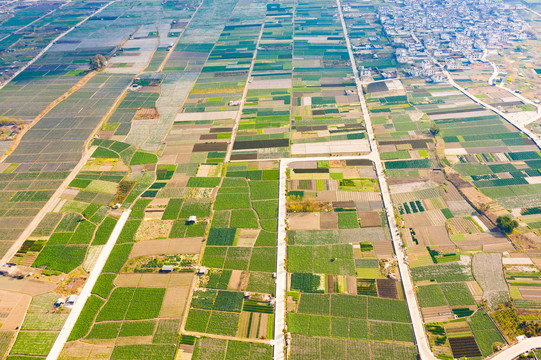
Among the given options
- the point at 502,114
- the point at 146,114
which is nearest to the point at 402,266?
the point at 502,114

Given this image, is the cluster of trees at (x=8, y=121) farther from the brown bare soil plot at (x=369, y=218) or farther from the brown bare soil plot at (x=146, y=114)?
the brown bare soil plot at (x=369, y=218)

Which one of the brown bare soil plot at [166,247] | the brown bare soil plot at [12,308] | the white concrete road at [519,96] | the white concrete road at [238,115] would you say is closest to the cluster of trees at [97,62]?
the white concrete road at [238,115]

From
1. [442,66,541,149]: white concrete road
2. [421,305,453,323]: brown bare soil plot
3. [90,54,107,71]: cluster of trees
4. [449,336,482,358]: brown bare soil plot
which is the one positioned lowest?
[449,336,482,358]: brown bare soil plot

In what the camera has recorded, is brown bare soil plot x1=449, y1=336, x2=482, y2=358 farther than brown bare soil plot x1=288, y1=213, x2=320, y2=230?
No

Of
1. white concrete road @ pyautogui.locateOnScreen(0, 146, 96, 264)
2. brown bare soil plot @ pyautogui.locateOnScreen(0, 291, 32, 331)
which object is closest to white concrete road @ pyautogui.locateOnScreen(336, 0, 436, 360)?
brown bare soil plot @ pyautogui.locateOnScreen(0, 291, 32, 331)

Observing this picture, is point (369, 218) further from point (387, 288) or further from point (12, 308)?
point (12, 308)

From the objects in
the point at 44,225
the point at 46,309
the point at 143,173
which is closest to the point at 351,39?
the point at 143,173

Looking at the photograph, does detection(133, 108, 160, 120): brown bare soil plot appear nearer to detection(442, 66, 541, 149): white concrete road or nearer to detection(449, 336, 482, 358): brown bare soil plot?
detection(449, 336, 482, 358): brown bare soil plot
